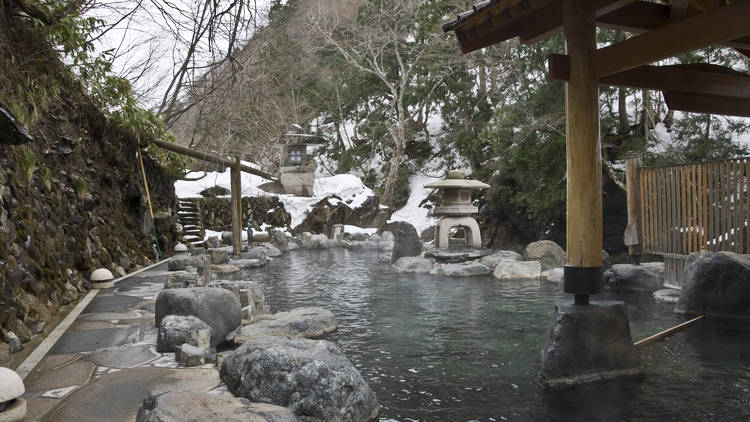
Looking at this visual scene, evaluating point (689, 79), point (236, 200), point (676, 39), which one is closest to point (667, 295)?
point (689, 79)

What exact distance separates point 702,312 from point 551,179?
788 cm

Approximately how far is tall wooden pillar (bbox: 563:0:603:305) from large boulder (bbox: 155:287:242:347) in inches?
149

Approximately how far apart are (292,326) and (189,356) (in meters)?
2.25

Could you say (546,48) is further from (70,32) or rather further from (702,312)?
(70,32)

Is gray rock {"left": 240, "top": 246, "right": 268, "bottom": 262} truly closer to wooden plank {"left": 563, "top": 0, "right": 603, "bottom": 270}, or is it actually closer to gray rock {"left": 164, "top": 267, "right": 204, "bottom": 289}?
gray rock {"left": 164, "top": 267, "right": 204, "bottom": 289}

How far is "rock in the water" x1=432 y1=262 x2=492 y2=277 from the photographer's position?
1223cm

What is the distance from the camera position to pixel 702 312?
7.19 meters

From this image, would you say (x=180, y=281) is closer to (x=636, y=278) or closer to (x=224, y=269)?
(x=224, y=269)

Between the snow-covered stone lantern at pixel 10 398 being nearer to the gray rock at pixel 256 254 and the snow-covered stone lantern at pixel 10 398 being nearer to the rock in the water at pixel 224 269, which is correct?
the rock in the water at pixel 224 269

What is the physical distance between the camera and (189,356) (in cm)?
443

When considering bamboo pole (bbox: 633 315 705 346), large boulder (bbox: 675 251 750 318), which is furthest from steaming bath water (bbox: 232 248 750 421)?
large boulder (bbox: 675 251 750 318)

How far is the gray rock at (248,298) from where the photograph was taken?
7359 millimetres

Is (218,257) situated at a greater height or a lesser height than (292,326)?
greater

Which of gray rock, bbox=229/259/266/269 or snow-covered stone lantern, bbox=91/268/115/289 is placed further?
gray rock, bbox=229/259/266/269
